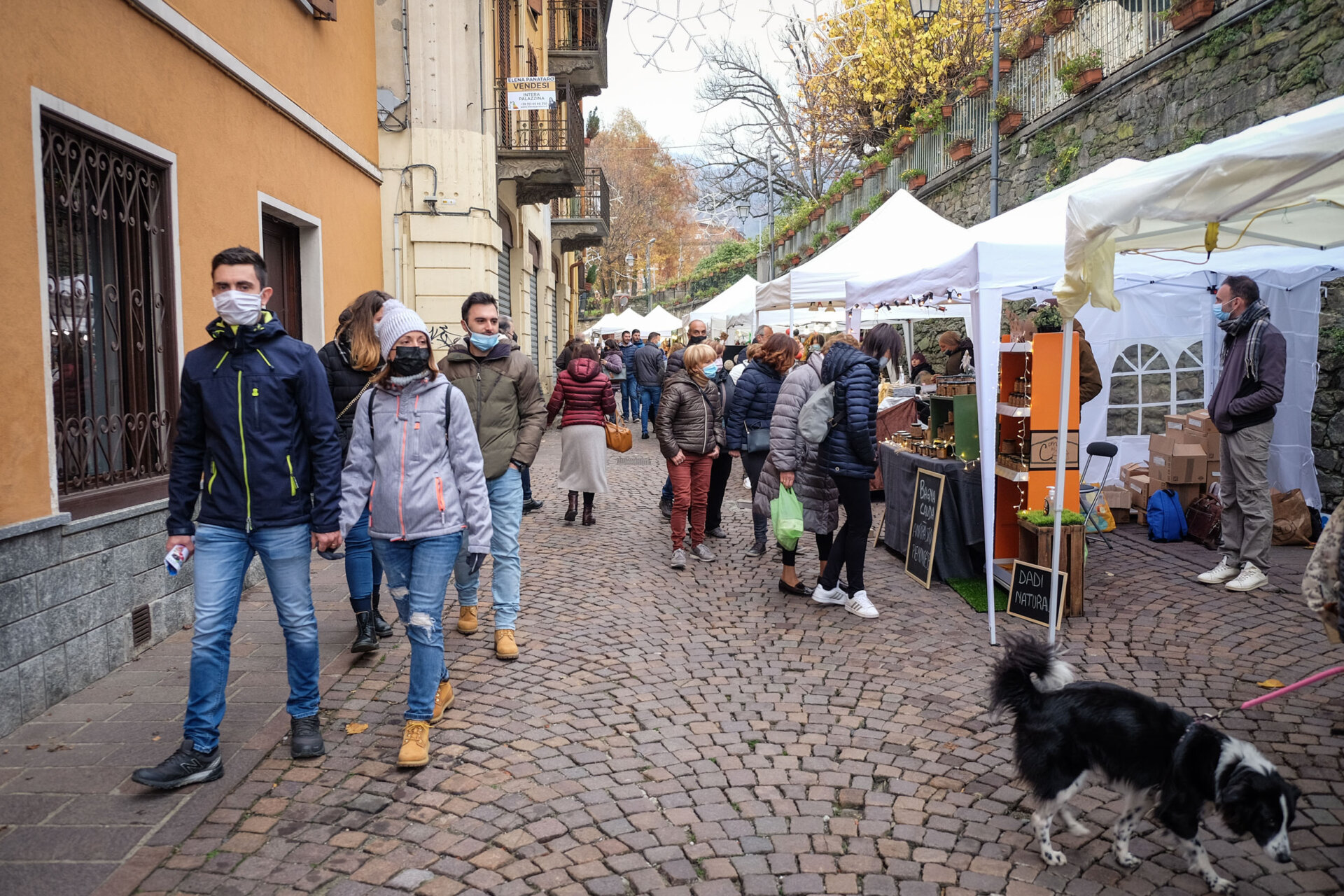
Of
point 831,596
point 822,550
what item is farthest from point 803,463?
point 831,596

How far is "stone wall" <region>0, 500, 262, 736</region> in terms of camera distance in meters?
4.24

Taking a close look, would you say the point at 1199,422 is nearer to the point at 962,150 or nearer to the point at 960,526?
the point at 960,526

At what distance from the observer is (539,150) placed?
594 inches

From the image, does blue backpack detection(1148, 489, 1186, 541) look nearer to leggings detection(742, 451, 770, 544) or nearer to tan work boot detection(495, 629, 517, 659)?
leggings detection(742, 451, 770, 544)

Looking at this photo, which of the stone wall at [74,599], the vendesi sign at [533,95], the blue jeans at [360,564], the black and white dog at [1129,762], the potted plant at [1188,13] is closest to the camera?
the black and white dog at [1129,762]

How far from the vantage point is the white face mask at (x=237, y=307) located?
3.62 metres

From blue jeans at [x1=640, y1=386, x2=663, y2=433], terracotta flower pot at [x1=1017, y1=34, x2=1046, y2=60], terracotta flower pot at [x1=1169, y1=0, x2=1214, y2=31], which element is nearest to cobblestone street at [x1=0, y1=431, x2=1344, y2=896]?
terracotta flower pot at [x1=1169, y1=0, x2=1214, y2=31]

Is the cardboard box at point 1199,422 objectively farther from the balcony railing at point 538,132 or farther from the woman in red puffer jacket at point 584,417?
the balcony railing at point 538,132

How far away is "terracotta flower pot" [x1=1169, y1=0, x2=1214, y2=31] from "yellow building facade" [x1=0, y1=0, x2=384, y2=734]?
8.65 meters

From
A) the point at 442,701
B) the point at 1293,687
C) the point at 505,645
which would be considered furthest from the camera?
the point at 505,645

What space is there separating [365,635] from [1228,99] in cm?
919

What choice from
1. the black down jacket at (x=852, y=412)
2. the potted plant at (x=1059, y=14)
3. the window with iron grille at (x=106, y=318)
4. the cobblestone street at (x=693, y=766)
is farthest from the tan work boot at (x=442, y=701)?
the potted plant at (x=1059, y=14)

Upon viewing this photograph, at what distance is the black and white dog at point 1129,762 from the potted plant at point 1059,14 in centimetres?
1223

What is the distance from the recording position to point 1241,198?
419cm
